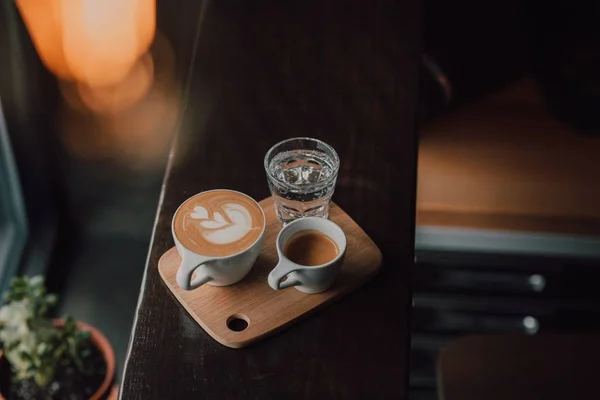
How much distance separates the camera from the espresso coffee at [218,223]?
93 centimetres

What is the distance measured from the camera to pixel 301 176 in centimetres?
110

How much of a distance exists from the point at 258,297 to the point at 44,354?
0.66m

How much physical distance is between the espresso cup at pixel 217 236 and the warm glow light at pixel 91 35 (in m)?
0.95

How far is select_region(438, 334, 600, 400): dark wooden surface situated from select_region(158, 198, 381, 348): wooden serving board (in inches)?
17.8

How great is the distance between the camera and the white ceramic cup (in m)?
0.91

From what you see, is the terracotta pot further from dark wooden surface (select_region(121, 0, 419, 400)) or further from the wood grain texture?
the wood grain texture

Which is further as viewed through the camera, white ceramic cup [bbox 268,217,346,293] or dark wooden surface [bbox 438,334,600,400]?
dark wooden surface [bbox 438,334,600,400]

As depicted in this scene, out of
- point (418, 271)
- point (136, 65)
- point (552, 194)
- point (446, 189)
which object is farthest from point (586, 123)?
point (136, 65)

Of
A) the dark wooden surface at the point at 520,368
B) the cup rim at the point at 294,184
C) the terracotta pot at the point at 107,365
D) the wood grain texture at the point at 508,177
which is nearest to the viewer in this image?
the cup rim at the point at 294,184

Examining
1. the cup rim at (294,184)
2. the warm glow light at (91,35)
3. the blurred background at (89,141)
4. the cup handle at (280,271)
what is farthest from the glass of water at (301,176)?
the warm glow light at (91,35)

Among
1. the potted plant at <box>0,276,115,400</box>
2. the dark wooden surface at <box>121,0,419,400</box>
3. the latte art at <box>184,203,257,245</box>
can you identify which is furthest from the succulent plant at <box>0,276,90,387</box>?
the latte art at <box>184,203,257,245</box>

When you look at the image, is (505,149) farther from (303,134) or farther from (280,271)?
(280,271)

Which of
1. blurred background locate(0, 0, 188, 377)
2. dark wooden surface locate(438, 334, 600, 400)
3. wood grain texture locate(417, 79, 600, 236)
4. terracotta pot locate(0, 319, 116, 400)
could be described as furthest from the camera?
blurred background locate(0, 0, 188, 377)

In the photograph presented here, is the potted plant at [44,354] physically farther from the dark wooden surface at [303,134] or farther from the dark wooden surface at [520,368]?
the dark wooden surface at [520,368]
